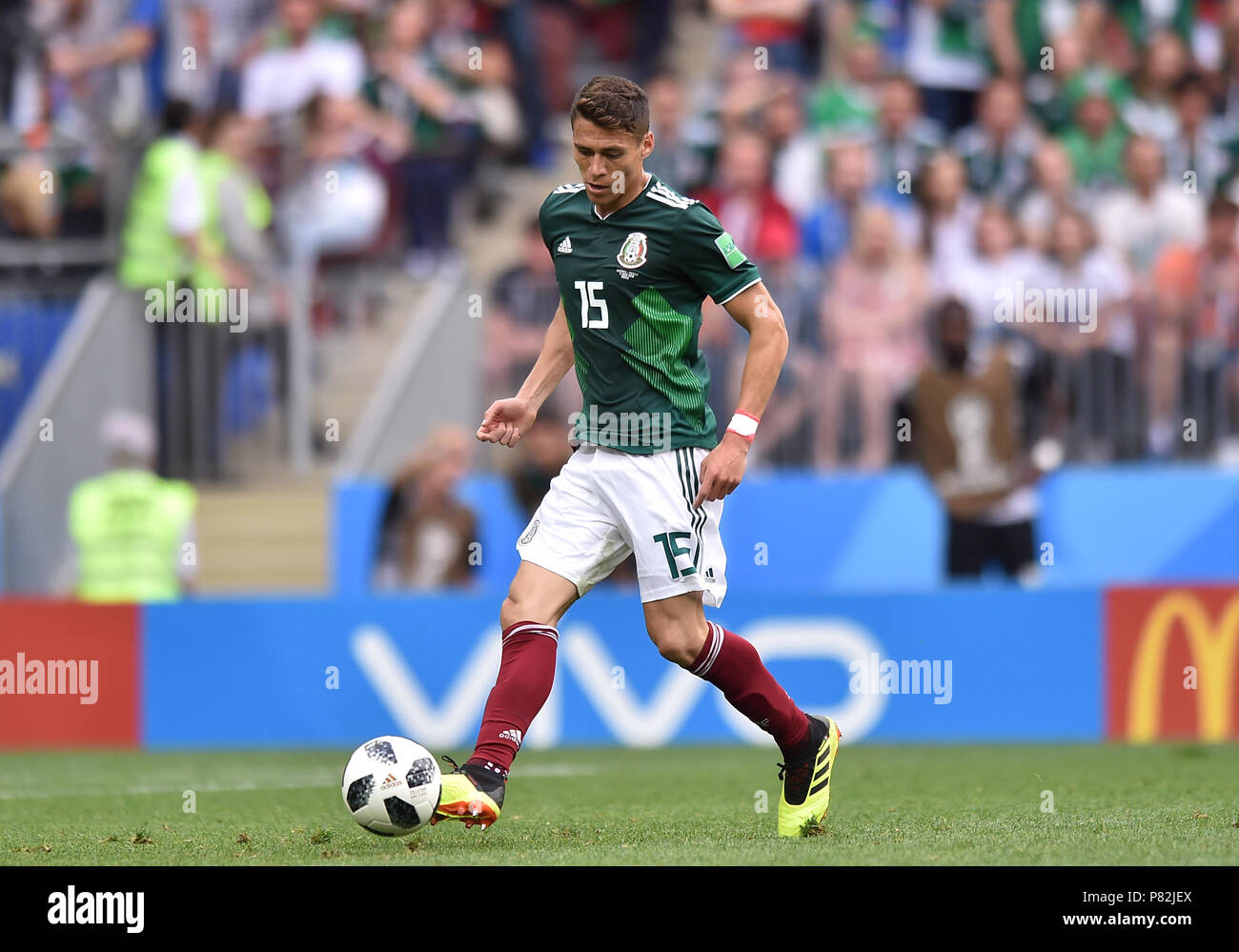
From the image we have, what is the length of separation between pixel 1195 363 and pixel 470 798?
8.19 meters

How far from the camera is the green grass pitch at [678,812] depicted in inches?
234

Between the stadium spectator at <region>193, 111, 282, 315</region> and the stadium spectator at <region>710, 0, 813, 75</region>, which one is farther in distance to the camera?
the stadium spectator at <region>710, 0, 813, 75</region>

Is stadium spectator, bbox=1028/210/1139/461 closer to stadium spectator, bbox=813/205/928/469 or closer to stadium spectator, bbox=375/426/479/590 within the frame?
stadium spectator, bbox=813/205/928/469

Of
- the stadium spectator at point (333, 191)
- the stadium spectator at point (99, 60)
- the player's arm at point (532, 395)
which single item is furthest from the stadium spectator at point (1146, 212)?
the player's arm at point (532, 395)

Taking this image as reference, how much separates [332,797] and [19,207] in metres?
7.95

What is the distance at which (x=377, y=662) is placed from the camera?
11812 mm

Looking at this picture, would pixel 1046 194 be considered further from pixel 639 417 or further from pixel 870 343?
pixel 639 417

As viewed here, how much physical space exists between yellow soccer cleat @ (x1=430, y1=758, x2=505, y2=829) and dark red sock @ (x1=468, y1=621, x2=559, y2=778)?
0.06 metres

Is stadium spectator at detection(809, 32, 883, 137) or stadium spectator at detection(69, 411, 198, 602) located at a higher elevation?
stadium spectator at detection(809, 32, 883, 137)

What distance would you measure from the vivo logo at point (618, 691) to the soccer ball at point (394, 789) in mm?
5549

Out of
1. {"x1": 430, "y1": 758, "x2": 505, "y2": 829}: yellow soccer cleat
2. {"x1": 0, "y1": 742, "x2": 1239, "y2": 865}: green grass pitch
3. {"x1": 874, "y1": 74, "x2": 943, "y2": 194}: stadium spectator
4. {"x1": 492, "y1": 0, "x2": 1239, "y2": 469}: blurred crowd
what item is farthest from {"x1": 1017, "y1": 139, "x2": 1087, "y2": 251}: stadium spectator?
{"x1": 430, "y1": 758, "x2": 505, "y2": 829}: yellow soccer cleat

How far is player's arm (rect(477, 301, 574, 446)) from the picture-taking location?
259 inches
